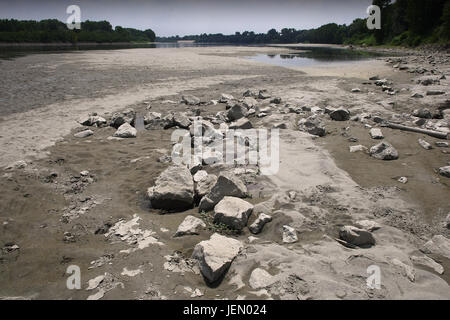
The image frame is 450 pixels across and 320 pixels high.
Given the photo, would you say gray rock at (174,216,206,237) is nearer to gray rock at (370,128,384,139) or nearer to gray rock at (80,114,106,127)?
gray rock at (370,128,384,139)

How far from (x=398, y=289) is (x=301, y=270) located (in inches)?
35.3

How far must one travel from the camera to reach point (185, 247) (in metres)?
3.27

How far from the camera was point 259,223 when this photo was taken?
141 inches

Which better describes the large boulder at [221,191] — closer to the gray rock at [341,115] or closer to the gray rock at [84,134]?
the gray rock at [84,134]

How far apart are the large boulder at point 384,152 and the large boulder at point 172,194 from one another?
4030 mm

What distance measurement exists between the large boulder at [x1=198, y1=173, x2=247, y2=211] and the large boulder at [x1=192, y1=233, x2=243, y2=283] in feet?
3.06

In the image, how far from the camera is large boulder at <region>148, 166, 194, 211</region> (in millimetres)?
4164

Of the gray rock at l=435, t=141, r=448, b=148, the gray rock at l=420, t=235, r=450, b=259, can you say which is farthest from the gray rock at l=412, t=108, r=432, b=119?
the gray rock at l=420, t=235, r=450, b=259

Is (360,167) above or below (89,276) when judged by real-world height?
above

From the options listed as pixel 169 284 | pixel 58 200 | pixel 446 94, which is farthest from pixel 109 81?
pixel 446 94

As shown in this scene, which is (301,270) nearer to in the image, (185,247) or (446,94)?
(185,247)

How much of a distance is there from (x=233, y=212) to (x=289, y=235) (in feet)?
2.63
